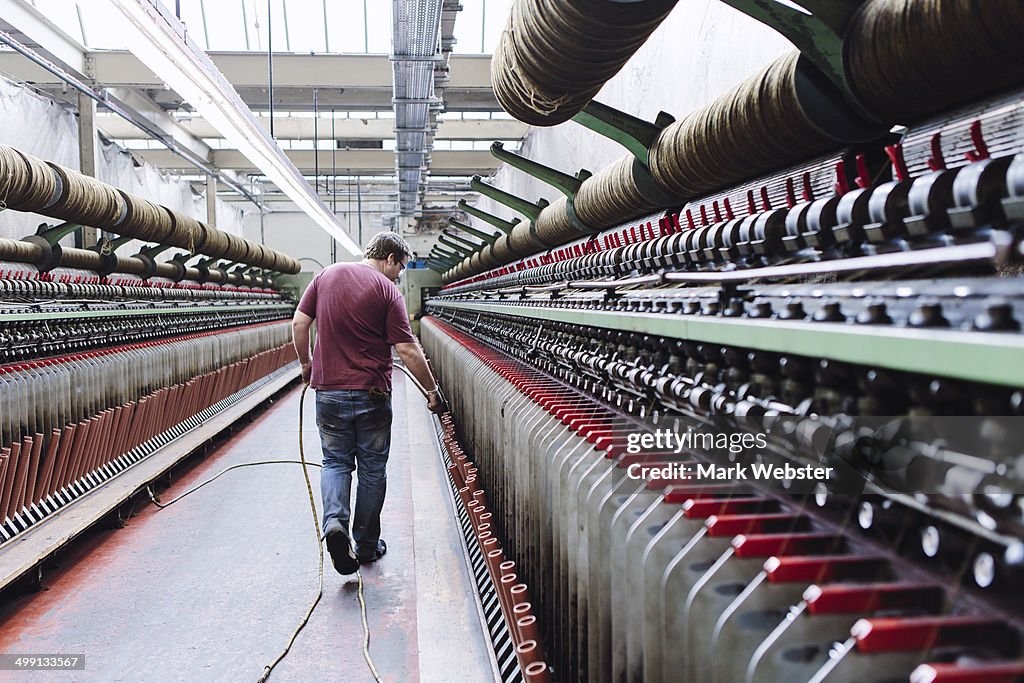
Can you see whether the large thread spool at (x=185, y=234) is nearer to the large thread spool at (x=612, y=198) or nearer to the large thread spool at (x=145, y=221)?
the large thread spool at (x=145, y=221)

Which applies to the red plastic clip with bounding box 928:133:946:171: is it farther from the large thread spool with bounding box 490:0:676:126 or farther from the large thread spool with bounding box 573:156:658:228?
the large thread spool with bounding box 573:156:658:228

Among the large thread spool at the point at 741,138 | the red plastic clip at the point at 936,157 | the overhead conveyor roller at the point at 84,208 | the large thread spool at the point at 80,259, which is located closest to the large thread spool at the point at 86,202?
the overhead conveyor roller at the point at 84,208

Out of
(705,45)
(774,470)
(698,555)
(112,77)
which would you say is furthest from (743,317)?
(112,77)

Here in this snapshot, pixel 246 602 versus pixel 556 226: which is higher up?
pixel 556 226

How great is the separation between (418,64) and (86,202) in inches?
102

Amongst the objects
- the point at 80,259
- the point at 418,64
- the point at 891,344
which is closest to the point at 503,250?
the point at 418,64

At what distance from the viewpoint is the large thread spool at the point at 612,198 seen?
3.04 m

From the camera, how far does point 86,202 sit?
5.05m

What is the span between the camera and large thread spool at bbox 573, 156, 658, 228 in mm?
3043

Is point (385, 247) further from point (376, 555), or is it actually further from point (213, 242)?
point (213, 242)

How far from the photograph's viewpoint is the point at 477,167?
13.4 meters

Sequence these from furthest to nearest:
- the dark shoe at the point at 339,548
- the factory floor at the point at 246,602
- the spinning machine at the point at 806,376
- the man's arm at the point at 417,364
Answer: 1. the man's arm at the point at 417,364
2. the dark shoe at the point at 339,548
3. the factory floor at the point at 246,602
4. the spinning machine at the point at 806,376

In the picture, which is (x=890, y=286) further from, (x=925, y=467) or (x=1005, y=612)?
(x=1005, y=612)

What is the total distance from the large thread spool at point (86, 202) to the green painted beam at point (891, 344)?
4520 mm
